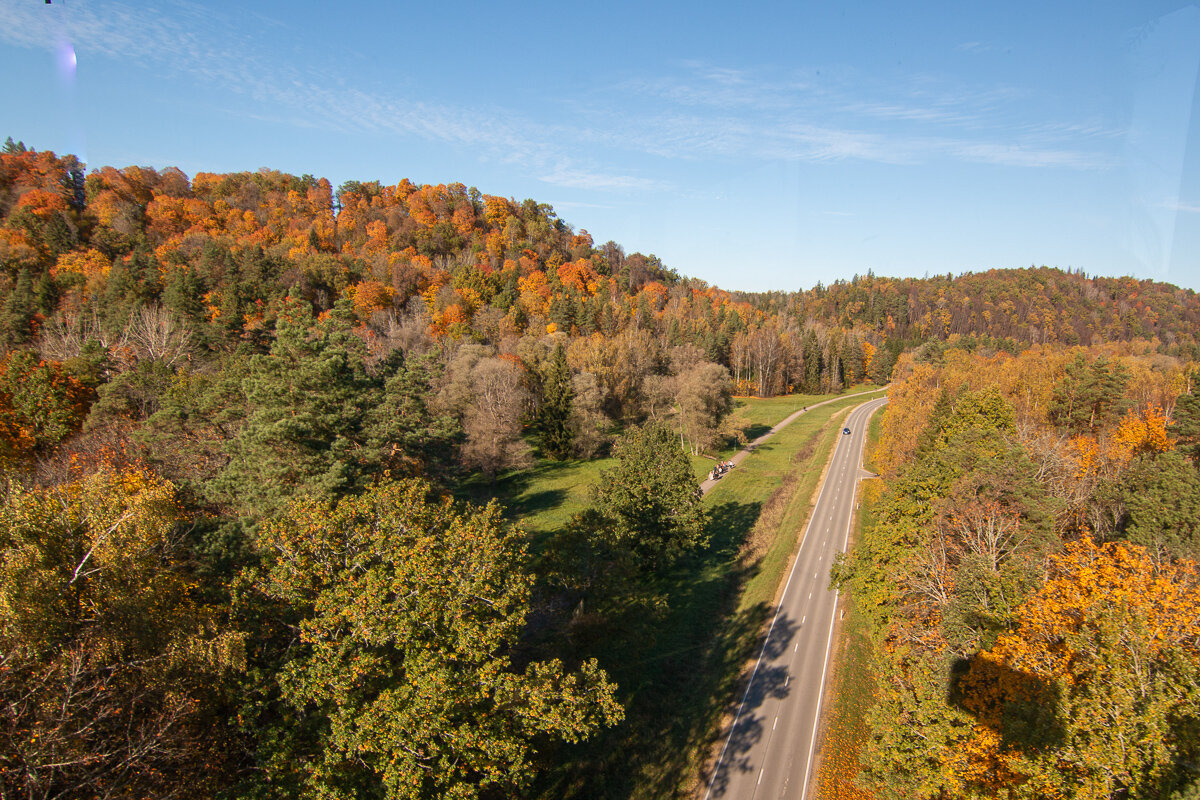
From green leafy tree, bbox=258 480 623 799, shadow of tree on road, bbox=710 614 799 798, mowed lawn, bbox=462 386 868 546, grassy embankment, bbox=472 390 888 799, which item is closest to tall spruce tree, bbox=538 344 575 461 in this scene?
mowed lawn, bbox=462 386 868 546

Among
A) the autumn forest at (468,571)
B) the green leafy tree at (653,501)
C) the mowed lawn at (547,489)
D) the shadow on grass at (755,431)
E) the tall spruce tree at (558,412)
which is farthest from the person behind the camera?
the shadow on grass at (755,431)

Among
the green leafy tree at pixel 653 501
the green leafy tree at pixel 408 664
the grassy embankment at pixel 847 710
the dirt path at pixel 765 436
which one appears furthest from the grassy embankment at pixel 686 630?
the green leafy tree at pixel 408 664

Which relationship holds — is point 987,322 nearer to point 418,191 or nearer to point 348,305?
point 418,191

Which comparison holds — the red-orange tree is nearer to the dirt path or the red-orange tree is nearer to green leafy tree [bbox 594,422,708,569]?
green leafy tree [bbox 594,422,708,569]

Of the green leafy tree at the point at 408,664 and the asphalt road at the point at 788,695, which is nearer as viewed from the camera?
the green leafy tree at the point at 408,664

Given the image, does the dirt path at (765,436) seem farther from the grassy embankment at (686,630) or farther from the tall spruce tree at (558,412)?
the tall spruce tree at (558,412)

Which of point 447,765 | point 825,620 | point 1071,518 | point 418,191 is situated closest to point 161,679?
point 447,765
